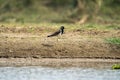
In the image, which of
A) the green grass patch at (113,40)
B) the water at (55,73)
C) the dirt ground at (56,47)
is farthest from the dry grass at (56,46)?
the water at (55,73)

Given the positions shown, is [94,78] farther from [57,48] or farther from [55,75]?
[57,48]

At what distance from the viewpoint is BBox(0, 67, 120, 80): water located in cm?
1284

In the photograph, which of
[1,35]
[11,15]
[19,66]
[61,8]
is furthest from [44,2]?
[19,66]

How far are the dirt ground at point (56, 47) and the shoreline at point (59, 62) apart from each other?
18 centimetres

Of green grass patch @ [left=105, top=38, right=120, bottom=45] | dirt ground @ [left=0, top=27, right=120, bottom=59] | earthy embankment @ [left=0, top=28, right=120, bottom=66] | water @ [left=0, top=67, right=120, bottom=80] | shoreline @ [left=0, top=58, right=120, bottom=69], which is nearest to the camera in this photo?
water @ [left=0, top=67, right=120, bottom=80]

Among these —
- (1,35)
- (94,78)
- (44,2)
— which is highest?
(44,2)

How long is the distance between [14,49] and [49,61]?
3.28ft

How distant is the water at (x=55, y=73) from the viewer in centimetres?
1284

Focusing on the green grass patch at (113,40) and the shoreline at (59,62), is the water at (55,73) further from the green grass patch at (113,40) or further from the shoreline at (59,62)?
the green grass patch at (113,40)

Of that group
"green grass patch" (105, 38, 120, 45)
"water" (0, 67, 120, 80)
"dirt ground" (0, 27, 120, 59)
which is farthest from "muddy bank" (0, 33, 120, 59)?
"water" (0, 67, 120, 80)

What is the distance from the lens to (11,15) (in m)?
23.2

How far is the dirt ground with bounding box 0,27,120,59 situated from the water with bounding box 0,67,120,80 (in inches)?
44.2

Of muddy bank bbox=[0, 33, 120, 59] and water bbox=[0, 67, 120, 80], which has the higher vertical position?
muddy bank bbox=[0, 33, 120, 59]

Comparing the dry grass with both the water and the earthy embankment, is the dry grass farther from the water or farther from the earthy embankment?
the water
